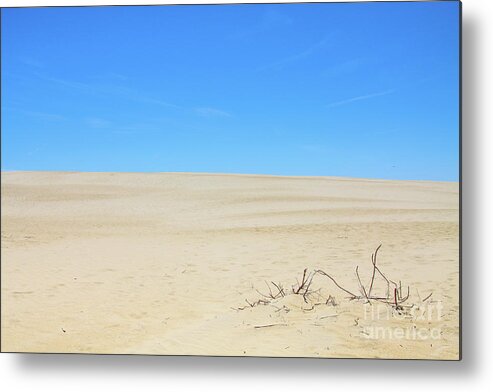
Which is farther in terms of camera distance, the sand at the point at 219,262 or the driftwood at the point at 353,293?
the driftwood at the point at 353,293

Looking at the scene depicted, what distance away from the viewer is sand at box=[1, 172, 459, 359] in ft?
8.95

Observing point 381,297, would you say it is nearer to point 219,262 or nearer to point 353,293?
point 353,293

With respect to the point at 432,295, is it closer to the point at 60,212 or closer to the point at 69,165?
the point at 69,165

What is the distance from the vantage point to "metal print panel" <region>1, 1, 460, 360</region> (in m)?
2.73

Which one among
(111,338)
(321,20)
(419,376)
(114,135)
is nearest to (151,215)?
(114,135)

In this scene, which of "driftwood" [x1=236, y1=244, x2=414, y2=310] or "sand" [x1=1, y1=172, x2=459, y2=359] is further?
"driftwood" [x1=236, y1=244, x2=414, y2=310]

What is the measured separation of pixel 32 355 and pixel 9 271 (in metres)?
0.41

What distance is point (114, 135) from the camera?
3.07 metres

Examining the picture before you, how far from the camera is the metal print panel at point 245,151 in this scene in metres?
2.73

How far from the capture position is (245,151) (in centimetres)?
303

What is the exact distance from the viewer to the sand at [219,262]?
273cm

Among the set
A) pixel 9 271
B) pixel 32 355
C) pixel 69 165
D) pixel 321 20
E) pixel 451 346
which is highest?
pixel 321 20

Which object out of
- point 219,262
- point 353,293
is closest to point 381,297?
point 353,293

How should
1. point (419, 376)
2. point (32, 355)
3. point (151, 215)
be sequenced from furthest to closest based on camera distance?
point (151, 215)
point (32, 355)
point (419, 376)
